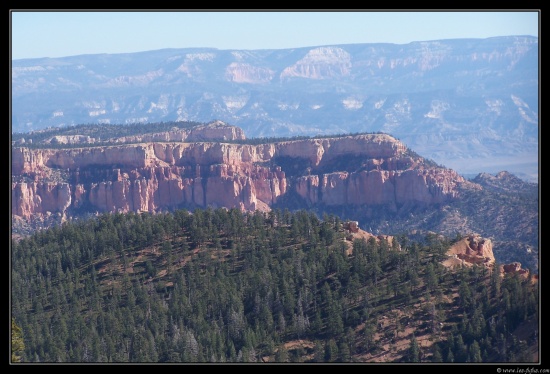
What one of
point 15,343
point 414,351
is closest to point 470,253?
point 414,351

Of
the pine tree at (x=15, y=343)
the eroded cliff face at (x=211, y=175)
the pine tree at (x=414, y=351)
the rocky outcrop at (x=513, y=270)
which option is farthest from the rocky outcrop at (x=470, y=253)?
the eroded cliff face at (x=211, y=175)

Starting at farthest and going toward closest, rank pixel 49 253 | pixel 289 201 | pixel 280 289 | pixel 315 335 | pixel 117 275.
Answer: pixel 289 201, pixel 49 253, pixel 117 275, pixel 280 289, pixel 315 335

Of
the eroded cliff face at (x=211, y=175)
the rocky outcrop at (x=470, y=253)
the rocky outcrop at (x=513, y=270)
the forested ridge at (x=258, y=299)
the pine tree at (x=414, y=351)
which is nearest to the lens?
the pine tree at (x=414, y=351)

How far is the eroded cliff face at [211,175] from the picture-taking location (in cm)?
17350

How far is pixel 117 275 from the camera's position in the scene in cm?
8694

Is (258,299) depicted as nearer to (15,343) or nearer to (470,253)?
(15,343)

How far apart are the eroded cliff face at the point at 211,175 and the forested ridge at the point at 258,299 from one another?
78880 mm

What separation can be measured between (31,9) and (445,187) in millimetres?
119758

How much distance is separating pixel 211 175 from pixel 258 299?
102773 mm

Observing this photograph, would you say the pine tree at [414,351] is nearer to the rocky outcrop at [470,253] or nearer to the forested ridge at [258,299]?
the forested ridge at [258,299]

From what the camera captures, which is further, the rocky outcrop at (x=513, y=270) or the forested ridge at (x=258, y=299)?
the rocky outcrop at (x=513, y=270)

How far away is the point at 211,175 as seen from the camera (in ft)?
590

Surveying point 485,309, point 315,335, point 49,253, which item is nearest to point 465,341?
point 485,309
